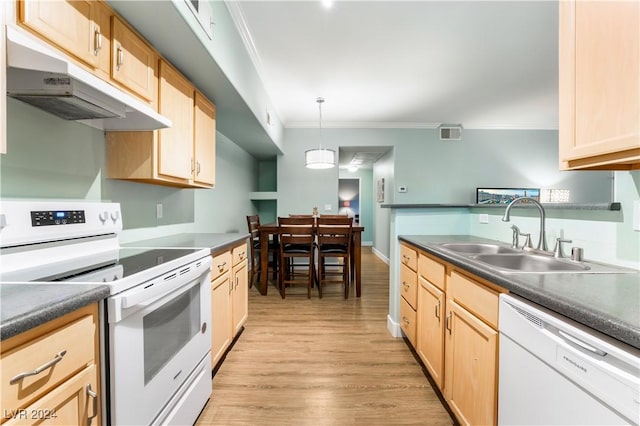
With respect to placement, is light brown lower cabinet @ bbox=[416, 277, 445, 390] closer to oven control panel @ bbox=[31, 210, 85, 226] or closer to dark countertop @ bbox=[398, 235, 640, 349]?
dark countertop @ bbox=[398, 235, 640, 349]

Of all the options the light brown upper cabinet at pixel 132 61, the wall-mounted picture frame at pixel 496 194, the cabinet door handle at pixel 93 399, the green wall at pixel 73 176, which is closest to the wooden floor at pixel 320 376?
the cabinet door handle at pixel 93 399

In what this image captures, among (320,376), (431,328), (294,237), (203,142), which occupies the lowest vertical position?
(320,376)

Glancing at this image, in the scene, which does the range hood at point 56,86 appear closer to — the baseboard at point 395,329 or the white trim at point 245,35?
the white trim at point 245,35

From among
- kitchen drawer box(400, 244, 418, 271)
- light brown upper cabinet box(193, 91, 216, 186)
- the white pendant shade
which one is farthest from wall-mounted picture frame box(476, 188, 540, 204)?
light brown upper cabinet box(193, 91, 216, 186)

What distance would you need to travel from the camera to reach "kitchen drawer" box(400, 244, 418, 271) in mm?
2002

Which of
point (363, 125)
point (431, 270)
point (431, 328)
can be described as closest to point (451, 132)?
point (363, 125)

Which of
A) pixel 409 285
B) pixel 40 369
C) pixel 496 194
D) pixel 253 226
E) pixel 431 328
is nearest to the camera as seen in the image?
pixel 40 369

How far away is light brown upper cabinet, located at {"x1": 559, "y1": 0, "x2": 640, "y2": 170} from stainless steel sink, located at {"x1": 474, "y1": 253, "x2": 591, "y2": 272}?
50 cm

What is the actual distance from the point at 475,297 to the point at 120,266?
5.00ft

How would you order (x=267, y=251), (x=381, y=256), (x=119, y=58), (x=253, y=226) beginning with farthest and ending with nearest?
(x=381, y=256), (x=253, y=226), (x=267, y=251), (x=119, y=58)

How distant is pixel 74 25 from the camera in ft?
3.61

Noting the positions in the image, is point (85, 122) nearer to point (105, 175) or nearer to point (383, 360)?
point (105, 175)

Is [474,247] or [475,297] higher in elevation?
[474,247]

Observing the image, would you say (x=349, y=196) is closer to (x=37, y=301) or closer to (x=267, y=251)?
(x=267, y=251)
